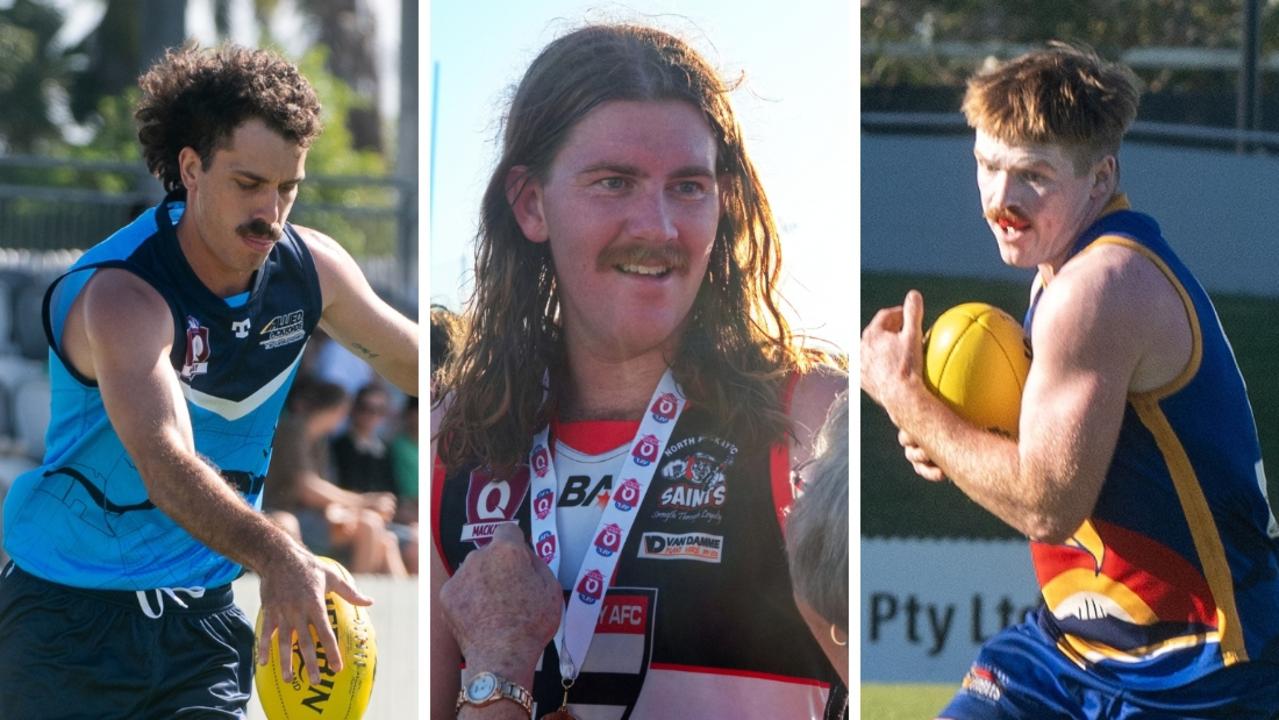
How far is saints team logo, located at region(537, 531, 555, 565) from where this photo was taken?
12.3ft

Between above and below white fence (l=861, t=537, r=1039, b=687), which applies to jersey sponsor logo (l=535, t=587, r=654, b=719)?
above

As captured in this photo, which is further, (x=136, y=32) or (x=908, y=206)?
(x=136, y=32)

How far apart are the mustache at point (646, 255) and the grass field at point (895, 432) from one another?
152cm

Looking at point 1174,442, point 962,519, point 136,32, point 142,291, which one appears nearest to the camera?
point 1174,442

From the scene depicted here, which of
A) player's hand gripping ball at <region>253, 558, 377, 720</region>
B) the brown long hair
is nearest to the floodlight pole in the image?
the brown long hair

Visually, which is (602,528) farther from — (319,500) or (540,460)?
(319,500)

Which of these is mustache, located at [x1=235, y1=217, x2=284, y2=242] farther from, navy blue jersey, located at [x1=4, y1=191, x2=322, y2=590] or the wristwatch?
the wristwatch

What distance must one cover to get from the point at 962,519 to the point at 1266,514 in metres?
2.44

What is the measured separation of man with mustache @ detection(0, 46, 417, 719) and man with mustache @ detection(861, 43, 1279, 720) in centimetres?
144

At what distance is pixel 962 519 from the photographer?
6125mm


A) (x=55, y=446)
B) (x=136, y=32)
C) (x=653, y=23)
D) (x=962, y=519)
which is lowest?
(x=962, y=519)

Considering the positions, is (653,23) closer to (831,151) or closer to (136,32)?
(831,151)

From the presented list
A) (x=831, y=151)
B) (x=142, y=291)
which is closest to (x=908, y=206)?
(x=831, y=151)

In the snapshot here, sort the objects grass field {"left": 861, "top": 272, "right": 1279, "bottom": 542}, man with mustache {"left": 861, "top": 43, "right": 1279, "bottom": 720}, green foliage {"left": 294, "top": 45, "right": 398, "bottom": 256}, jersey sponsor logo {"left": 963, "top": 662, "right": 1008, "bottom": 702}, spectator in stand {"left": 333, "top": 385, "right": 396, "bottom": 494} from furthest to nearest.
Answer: green foliage {"left": 294, "top": 45, "right": 398, "bottom": 256}, spectator in stand {"left": 333, "top": 385, "right": 396, "bottom": 494}, grass field {"left": 861, "top": 272, "right": 1279, "bottom": 542}, jersey sponsor logo {"left": 963, "top": 662, "right": 1008, "bottom": 702}, man with mustache {"left": 861, "top": 43, "right": 1279, "bottom": 720}
